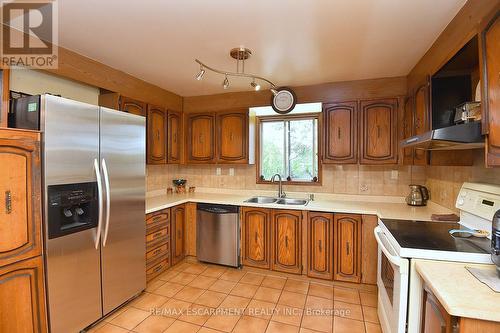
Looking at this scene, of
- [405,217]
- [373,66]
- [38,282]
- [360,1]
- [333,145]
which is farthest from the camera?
[333,145]

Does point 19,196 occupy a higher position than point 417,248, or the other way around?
point 19,196

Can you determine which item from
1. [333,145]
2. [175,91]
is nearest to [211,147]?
[175,91]

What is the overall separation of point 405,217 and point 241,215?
5.61 ft

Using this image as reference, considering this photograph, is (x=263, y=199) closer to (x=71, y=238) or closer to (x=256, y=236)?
(x=256, y=236)

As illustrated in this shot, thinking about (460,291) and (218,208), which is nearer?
(460,291)

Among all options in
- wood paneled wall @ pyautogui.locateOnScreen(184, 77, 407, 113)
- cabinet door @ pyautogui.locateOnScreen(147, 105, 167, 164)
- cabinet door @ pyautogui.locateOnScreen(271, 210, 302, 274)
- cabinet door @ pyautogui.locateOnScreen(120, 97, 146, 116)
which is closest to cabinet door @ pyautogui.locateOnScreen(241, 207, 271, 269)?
cabinet door @ pyautogui.locateOnScreen(271, 210, 302, 274)

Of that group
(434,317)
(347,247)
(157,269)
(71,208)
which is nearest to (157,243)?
(157,269)

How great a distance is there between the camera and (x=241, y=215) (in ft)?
9.93

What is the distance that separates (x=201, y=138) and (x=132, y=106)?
1.04 metres

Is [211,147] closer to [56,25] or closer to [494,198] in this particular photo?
[56,25]

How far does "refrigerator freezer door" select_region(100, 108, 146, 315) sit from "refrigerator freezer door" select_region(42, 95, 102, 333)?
0.09 meters

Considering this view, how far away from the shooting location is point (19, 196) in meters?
1.51

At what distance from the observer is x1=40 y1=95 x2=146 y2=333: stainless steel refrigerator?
5.50 feet

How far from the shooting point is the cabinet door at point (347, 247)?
102 inches
